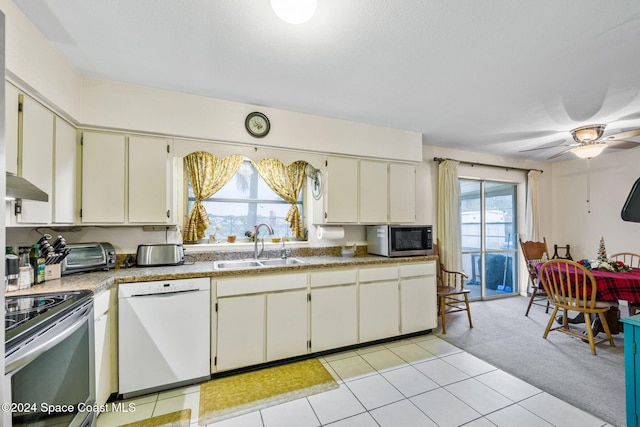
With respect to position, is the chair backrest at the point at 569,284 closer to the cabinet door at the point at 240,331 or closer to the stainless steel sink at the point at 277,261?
the stainless steel sink at the point at 277,261

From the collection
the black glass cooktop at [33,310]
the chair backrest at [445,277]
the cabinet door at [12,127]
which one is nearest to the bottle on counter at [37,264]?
the black glass cooktop at [33,310]

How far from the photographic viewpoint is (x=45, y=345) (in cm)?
115

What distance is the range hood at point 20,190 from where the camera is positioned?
1104 mm

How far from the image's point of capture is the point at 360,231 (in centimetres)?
359

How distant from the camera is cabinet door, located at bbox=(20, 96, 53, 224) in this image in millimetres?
1666

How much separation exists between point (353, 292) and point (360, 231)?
3.21 feet

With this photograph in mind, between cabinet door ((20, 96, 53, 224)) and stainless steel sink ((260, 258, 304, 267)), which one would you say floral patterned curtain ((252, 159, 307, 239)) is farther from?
cabinet door ((20, 96, 53, 224))

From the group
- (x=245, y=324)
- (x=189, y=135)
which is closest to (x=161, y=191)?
(x=189, y=135)

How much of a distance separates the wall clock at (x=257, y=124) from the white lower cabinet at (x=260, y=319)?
1.41 meters

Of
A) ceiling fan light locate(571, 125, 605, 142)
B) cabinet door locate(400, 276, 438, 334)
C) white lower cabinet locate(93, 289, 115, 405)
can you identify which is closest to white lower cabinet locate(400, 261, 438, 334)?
cabinet door locate(400, 276, 438, 334)

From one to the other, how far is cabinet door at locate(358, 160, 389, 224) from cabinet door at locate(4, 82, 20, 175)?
2788mm

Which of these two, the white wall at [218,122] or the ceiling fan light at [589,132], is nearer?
the white wall at [218,122]

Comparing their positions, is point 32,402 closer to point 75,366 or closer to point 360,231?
point 75,366

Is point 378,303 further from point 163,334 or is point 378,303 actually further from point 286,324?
point 163,334
